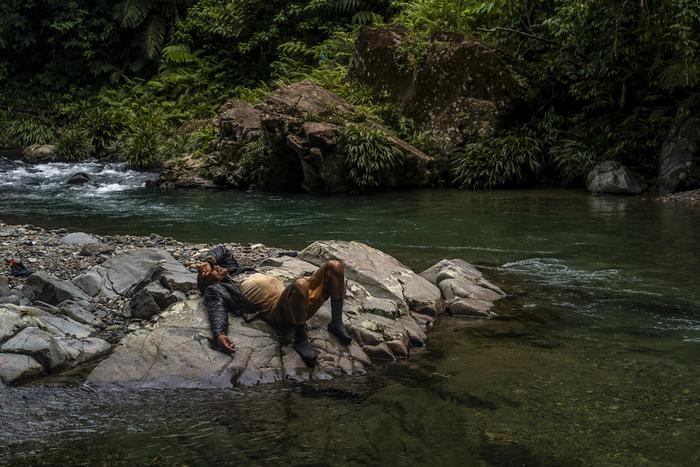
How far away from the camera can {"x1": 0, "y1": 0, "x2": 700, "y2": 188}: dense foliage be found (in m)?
14.4

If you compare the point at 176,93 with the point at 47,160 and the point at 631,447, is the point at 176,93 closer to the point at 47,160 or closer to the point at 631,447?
the point at 47,160

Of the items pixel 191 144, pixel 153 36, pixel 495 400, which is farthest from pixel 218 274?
pixel 153 36

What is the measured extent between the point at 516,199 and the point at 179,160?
920 cm

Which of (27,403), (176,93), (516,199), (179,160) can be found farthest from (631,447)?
(176,93)

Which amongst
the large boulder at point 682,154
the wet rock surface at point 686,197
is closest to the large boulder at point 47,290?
the wet rock surface at point 686,197

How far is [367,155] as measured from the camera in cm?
1561

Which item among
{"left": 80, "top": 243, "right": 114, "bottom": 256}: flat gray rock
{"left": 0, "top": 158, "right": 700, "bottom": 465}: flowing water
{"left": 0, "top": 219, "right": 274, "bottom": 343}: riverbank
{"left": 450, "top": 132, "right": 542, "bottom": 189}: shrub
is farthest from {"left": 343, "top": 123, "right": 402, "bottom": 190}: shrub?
{"left": 80, "top": 243, "right": 114, "bottom": 256}: flat gray rock

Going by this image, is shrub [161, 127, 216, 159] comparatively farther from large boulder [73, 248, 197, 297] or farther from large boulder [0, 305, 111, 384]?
large boulder [0, 305, 111, 384]

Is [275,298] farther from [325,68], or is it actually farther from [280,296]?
[325,68]

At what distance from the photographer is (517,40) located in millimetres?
17062

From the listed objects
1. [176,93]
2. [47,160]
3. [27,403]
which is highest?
[176,93]

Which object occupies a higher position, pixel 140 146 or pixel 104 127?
pixel 104 127

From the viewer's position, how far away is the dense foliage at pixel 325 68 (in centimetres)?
1442

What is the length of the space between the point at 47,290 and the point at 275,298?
7.77 feet
